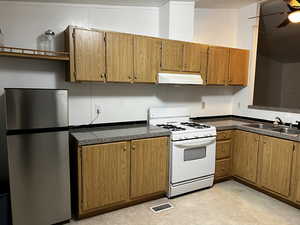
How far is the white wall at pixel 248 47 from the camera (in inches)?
148

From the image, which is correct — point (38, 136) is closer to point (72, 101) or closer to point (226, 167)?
point (72, 101)

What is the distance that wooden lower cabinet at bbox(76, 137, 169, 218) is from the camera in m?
2.41

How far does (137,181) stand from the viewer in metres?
2.73

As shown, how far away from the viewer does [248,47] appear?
3916mm

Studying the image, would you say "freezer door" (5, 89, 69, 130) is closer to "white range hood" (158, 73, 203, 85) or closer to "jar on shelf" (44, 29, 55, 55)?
"jar on shelf" (44, 29, 55, 55)

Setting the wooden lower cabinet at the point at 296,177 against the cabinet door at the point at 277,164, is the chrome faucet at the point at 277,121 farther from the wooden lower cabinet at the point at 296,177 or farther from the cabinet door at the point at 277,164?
the wooden lower cabinet at the point at 296,177

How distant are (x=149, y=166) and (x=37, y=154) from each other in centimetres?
132

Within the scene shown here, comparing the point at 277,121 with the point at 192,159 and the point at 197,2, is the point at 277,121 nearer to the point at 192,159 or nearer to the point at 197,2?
the point at 192,159

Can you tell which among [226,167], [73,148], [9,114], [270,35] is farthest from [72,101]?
[270,35]

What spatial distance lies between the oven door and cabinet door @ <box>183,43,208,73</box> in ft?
3.67

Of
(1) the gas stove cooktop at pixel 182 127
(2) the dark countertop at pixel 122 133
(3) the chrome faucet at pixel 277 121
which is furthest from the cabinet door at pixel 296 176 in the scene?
(1) the gas stove cooktop at pixel 182 127

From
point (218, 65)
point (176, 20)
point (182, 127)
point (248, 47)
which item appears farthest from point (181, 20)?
point (182, 127)

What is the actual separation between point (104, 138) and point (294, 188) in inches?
98.0

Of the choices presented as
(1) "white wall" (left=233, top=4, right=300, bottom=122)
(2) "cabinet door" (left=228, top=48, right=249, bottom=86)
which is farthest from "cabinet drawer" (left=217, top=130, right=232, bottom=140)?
(2) "cabinet door" (left=228, top=48, right=249, bottom=86)
